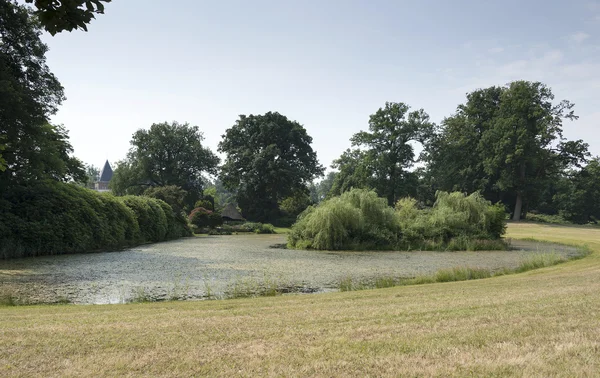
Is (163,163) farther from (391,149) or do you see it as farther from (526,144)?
(526,144)

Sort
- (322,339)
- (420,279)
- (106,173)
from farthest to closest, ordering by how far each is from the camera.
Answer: (106,173), (420,279), (322,339)

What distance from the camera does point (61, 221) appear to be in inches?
853

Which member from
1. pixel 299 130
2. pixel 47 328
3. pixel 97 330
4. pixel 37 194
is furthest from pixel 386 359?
pixel 299 130

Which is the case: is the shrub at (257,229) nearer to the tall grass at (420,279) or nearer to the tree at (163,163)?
the tree at (163,163)

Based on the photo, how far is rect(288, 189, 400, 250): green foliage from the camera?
84.0ft

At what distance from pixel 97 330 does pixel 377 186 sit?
52164 millimetres

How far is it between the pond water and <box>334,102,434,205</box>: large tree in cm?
3375

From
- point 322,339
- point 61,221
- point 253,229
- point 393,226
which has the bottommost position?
point 253,229

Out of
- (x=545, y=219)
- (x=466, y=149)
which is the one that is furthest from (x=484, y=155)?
(x=545, y=219)

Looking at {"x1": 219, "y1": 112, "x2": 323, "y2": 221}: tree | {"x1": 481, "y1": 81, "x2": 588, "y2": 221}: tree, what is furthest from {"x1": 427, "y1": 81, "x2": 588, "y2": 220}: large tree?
{"x1": 219, "y1": 112, "x2": 323, "y2": 221}: tree

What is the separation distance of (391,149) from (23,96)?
Result: 145 feet

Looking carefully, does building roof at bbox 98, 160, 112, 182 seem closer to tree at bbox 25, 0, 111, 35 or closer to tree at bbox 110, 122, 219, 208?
tree at bbox 110, 122, 219, 208

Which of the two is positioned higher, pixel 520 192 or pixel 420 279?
pixel 520 192

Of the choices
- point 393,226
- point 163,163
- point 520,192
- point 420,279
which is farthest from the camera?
point 163,163
